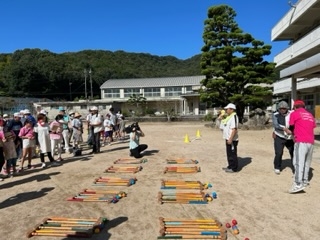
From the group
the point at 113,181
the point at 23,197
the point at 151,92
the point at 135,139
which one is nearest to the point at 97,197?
the point at 113,181

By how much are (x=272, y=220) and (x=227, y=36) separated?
22524 millimetres

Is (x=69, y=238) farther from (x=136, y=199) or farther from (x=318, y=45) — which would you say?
(x=318, y=45)

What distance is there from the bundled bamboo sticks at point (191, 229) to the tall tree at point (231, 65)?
20.6 metres

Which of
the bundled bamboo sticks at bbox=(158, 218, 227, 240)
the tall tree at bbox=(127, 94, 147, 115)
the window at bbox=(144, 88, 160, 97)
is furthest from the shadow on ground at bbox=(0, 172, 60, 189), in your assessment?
the window at bbox=(144, 88, 160, 97)

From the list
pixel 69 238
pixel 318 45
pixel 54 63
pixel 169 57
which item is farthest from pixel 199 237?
pixel 169 57

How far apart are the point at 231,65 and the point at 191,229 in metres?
22.4

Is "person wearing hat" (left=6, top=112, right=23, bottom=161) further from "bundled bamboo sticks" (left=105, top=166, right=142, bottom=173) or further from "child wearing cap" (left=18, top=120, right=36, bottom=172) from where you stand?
"bundled bamboo sticks" (left=105, top=166, right=142, bottom=173)

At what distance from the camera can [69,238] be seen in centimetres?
416

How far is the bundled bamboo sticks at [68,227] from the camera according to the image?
4254 mm

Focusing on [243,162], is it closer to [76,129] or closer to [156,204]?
[156,204]

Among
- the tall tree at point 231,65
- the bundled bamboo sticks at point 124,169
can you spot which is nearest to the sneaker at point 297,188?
the bundled bamboo sticks at point 124,169

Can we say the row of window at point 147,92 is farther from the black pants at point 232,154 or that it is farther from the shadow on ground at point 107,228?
the shadow on ground at point 107,228

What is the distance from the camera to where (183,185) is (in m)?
6.76

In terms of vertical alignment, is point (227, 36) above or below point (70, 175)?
above
